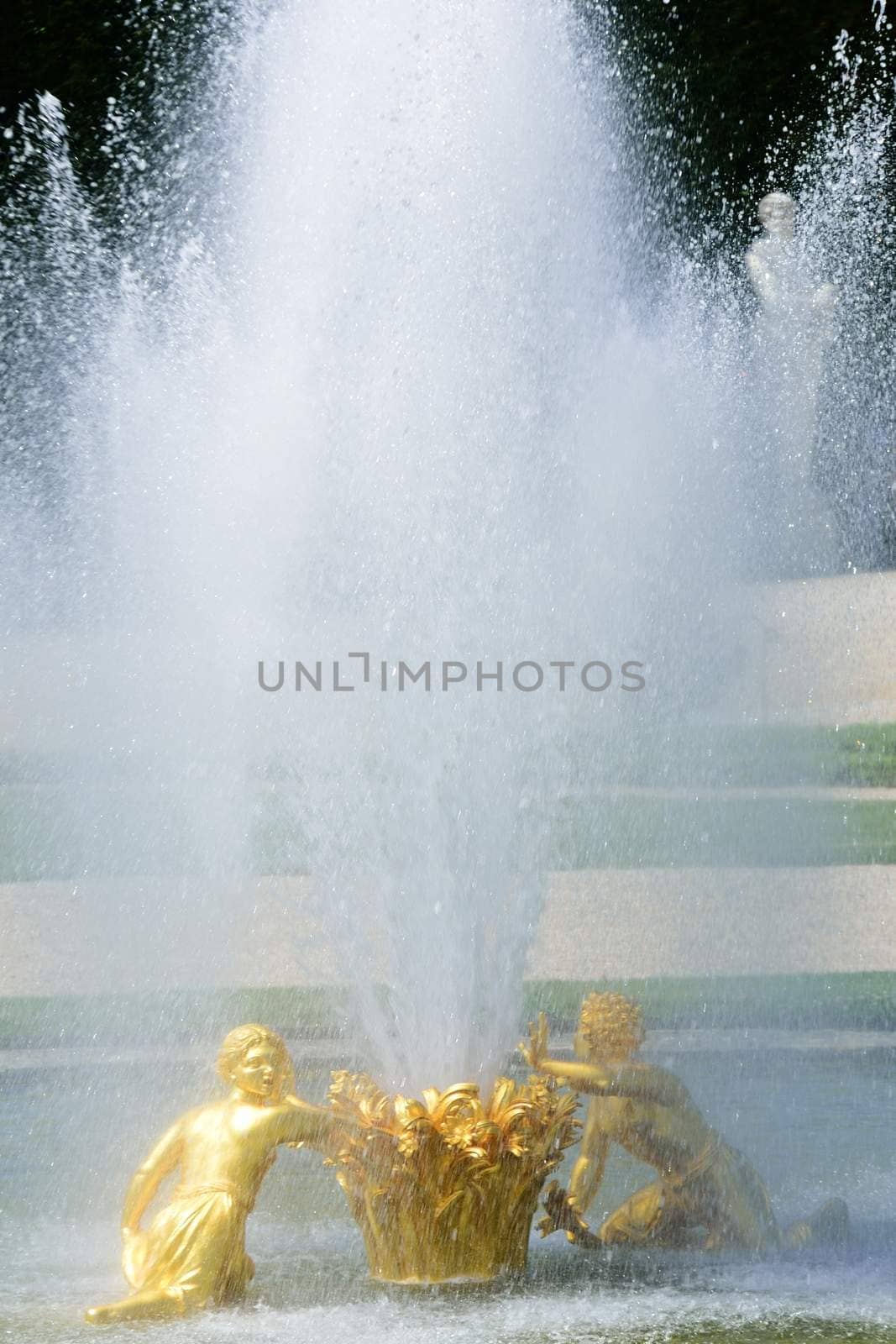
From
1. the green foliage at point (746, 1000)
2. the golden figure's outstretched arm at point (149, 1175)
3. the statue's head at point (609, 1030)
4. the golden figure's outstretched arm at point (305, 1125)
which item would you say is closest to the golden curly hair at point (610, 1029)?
the statue's head at point (609, 1030)

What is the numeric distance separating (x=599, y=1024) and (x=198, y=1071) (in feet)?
6.89

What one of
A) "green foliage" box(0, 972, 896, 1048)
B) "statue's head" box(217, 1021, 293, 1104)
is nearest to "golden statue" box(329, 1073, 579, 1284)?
"statue's head" box(217, 1021, 293, 1104)

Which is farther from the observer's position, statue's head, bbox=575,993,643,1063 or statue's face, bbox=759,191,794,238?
statue's face, bbox=759,191,794,238


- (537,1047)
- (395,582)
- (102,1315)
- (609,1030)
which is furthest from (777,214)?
(102,1315)

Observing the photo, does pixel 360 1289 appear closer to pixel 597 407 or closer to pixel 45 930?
pixel 597 407

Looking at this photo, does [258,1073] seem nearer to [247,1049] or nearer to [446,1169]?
[247,1049]

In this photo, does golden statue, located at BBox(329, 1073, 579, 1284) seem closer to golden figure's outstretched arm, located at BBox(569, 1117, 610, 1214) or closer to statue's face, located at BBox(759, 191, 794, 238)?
golden figure's outstretched arm, located at BBox(569, 1117, 610, 1214)

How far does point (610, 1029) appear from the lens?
3387mm

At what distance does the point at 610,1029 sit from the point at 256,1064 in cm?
72

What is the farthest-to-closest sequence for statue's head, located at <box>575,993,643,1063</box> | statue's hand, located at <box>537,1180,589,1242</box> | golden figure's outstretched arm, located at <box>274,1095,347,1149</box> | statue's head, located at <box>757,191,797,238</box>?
statue's head, located at <box>757,191,797,238</box> < statue's head, located at <box>575,993,643,1063</box> < statue's hand, located at <box>537,1180,589,1242</box> < golden figure's outstretched arm, located at <box>274,1095,347,1149</box>

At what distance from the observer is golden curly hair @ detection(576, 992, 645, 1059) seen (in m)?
3.39

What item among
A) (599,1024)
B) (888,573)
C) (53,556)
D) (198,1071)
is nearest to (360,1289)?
(599,1024)

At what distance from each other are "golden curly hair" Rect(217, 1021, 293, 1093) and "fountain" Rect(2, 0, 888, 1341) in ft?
0.47

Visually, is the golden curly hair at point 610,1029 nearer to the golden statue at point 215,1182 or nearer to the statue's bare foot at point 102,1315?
the golden statue at point 215,1182
